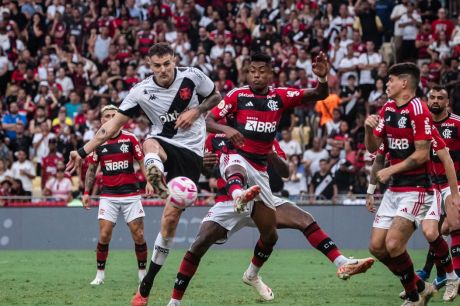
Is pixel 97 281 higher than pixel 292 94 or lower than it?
lower

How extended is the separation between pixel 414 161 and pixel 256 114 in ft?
6.78

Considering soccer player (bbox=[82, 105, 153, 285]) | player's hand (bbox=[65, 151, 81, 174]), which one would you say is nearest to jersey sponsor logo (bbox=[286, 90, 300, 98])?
player's hand (bbox=[65, 151, 81, 174])

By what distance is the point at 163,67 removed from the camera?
11.5 meters

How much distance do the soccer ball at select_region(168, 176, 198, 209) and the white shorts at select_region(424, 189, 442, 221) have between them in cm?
270

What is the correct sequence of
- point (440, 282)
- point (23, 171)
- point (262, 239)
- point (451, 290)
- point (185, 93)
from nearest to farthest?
1. point (185, 93)
2. point (262, 239)
3. point (451, 290)
4. point (440, 282)
5. point (23, 171)

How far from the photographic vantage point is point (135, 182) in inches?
632

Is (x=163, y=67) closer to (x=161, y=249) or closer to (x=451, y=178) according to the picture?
(x=161, y=249)

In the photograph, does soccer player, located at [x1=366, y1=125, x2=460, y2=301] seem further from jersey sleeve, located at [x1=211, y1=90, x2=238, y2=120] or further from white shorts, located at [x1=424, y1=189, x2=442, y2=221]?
jersey sleeve, located at [x1=211, y1=90, x2=238, y2=120]

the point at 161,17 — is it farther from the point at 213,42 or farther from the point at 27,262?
the point at 27,262

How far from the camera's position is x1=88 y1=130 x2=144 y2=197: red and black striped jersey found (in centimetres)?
1585

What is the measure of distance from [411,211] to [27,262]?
33.6ft

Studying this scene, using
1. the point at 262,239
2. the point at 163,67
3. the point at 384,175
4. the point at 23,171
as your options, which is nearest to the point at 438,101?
the point at 262,239

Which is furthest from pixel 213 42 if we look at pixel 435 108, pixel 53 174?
pixel 435 108

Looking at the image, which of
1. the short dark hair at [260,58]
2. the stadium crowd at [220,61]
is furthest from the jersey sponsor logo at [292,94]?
the stadium crowd at [220,61]
